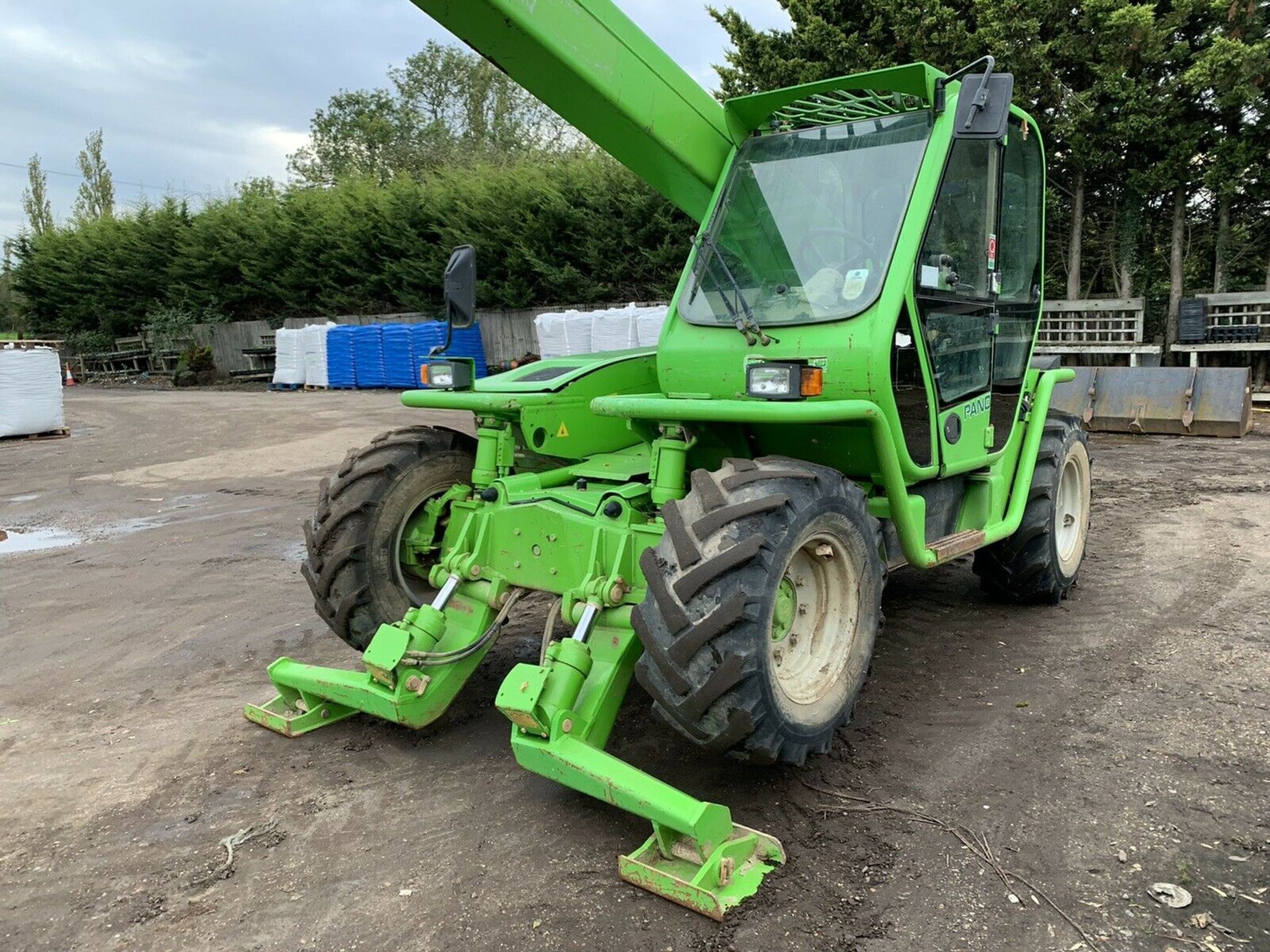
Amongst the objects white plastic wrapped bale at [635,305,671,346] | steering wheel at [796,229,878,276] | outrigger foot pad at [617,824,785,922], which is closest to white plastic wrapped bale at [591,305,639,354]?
white plastic wrapped bale at [635,305,671,346]

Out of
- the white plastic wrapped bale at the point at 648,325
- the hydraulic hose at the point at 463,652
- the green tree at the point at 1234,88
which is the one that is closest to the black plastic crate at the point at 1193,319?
the green tree at the point at 1234,88

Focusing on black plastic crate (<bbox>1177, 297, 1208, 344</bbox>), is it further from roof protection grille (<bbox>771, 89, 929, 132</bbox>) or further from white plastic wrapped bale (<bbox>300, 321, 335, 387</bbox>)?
white plastic wrapped bale (<bbox>300, 321, 335, 387</bbox>)

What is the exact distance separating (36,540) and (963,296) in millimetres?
7853

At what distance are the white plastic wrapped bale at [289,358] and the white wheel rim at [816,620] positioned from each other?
72.4 ft

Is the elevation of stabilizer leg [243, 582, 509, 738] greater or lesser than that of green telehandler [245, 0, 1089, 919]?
lesser

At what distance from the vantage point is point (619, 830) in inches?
124

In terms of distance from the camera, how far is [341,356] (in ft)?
74.1

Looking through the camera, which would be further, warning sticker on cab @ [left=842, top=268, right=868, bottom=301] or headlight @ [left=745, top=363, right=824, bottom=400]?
warning sticker on cab @ [left=842, top=268, right=868, bottom=301]

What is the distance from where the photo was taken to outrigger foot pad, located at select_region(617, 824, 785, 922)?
271 centimetres

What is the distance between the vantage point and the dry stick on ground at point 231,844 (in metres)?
2.97

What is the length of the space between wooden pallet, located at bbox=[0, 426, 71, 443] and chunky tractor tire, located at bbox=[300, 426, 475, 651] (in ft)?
43.5

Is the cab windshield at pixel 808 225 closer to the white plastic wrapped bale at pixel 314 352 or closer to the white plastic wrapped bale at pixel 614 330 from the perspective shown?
the white plastic wrapped bale at pixel 614 330

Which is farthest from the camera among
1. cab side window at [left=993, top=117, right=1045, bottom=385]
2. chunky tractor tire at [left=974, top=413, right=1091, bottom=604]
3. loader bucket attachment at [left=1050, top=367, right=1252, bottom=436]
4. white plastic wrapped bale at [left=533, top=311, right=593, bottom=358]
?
white plastic wrapped bale at [left=533, top=311, right=593, bottom=358]

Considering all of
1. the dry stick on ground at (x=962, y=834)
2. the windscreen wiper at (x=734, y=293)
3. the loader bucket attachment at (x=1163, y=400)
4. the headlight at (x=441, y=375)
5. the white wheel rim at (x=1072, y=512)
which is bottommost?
the dry stick on ground at (x=962, y=834)
